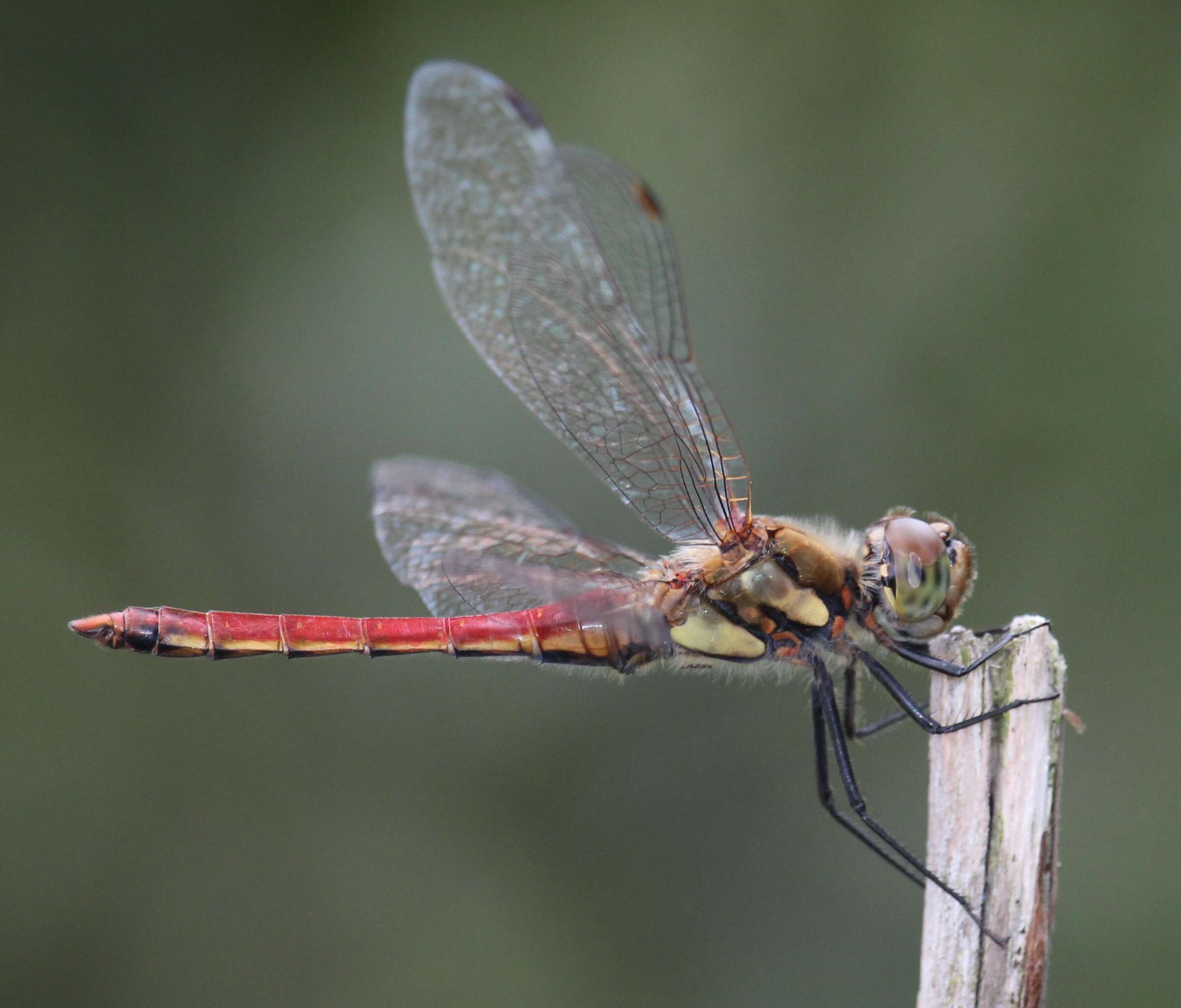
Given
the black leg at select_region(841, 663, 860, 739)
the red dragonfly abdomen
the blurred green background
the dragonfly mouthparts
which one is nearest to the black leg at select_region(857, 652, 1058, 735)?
the black leg at select_region(841, 663, 860, 739)

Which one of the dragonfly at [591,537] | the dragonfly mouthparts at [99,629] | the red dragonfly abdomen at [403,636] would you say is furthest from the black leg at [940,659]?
the dragonfly mouthparts at [99,629]

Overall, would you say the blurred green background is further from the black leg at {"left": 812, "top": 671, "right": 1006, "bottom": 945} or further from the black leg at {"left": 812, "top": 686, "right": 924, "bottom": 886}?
the black leg at {"left": 812, "top": 671, "right": 1006, "bottom": 945}

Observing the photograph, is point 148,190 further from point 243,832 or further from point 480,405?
point 243,832

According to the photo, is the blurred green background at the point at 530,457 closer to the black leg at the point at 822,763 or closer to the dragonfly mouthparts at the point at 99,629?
the black leg at the point at 822,763

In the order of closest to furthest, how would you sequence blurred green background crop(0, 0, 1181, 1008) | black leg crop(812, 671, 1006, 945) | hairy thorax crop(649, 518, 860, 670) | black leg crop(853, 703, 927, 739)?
1. black leg crop(812, 671, 1006, 945)
2. hairy thorax crop(649, 518, 860, 670)
3. black leg crop(853, 703, 927, 739)
4. blurred green background crop(0, 0, 1181, 1008)

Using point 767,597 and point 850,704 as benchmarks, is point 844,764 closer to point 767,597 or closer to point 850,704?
point 850,704

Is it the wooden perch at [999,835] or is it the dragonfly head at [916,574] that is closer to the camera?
the wooden perch at [999,835]

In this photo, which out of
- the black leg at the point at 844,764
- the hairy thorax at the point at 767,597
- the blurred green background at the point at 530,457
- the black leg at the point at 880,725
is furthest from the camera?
the blurred green background at the point at 530,457
